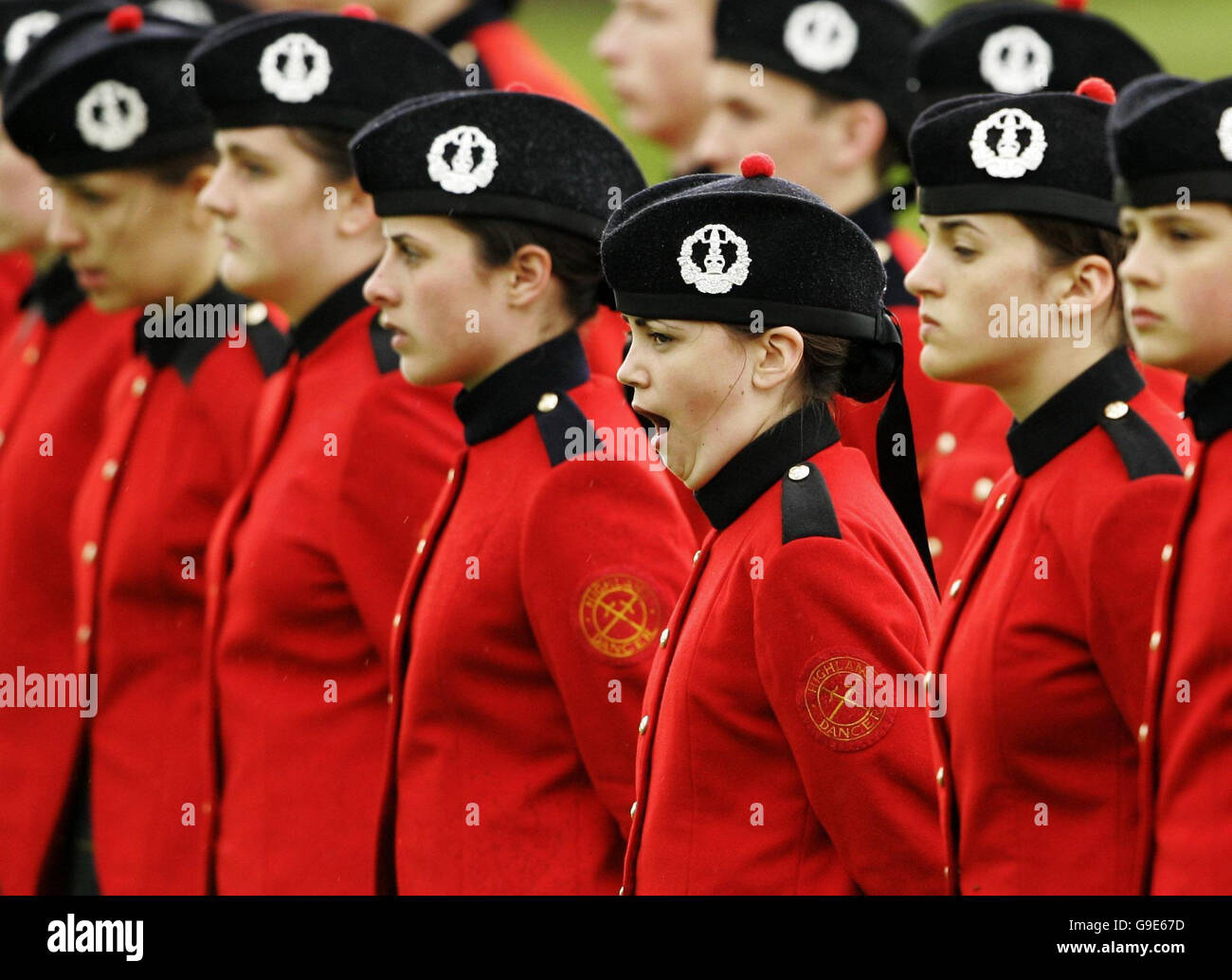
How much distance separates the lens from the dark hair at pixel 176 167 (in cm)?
619

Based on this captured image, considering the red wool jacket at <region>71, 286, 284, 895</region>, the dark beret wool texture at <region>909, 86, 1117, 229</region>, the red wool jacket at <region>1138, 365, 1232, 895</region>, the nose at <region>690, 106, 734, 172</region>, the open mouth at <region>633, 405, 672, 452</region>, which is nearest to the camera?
the red wool jacket at <region>1138, 365, 1232, 895</region>

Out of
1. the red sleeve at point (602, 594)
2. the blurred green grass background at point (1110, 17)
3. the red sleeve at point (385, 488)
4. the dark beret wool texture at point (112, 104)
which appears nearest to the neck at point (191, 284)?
the dark beret wool texture at point (112, 104)

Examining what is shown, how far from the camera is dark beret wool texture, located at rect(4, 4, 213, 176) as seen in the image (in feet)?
20.2

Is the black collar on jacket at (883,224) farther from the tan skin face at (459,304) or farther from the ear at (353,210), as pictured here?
the tan skin face at (459,304)

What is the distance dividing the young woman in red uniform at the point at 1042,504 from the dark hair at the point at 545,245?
0.74 m

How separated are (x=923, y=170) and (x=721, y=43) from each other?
268cm

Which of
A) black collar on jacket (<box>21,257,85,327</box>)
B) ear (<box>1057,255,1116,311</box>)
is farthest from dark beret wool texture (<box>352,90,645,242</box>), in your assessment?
black collar on jacket (<box>21,257,85,327</box>)

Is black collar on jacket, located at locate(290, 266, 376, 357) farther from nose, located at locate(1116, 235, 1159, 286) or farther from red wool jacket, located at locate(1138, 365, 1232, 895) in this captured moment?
red wool jacket, located at locate(1138, 365, 1232, 895)

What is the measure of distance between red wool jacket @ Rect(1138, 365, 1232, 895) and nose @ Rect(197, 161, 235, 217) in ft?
8.37

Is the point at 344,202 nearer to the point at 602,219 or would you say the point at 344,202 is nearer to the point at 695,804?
the point at 602,219

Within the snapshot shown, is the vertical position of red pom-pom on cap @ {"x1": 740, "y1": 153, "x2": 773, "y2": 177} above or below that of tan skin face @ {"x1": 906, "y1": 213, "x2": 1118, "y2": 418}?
above

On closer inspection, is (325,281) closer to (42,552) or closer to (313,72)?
(313,72)

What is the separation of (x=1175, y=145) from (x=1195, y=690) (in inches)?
34.5

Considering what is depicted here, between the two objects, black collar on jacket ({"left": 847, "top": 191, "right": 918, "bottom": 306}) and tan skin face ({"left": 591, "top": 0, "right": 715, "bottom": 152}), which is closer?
black collar on jacket ({"left": 847, "top": 191, "right": 918, "bottom": 306})
